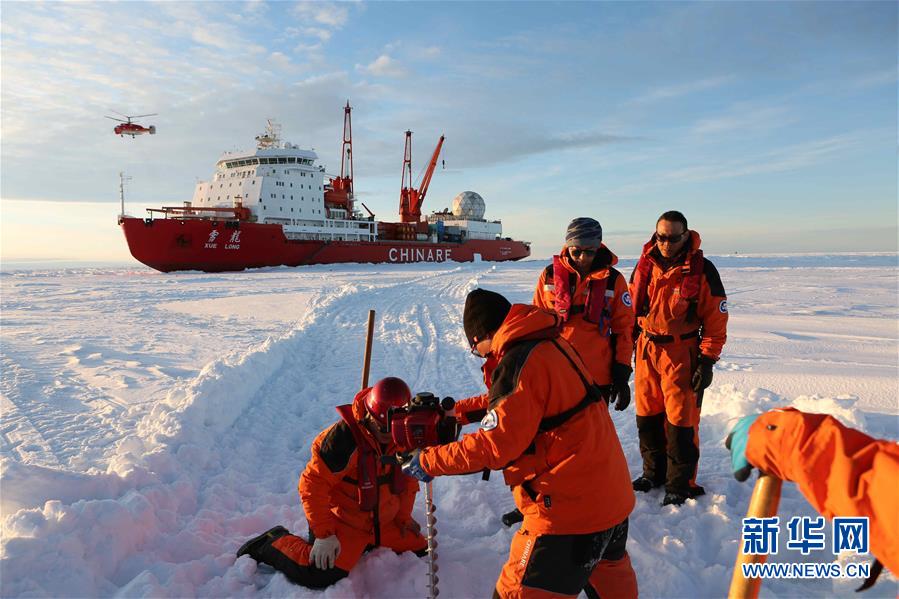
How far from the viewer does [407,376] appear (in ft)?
19.9

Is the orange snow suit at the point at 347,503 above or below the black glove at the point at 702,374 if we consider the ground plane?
below

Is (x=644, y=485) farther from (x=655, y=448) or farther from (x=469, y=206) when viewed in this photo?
(x=469, y=206)

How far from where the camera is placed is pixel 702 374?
291cm

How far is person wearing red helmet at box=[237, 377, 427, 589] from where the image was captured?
228 centimetres

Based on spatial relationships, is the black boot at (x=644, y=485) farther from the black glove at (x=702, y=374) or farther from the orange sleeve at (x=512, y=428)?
the orange sleeve at (x=512, y=428)

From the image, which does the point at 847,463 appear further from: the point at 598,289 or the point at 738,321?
the point at 738,321

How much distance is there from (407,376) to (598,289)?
141 inches

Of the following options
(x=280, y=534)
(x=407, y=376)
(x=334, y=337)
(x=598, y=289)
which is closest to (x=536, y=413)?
(x=598, y=289)

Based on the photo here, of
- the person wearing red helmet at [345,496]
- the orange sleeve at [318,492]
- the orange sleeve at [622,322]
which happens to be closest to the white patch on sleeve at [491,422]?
the person wearing red helmet at [345,496]

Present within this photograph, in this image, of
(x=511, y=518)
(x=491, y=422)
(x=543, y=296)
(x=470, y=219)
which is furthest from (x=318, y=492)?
(x=470, y=219)

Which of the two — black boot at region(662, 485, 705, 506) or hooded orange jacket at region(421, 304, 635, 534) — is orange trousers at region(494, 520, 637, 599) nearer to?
hooded orange jacket at region(421, 304, 635, 534)

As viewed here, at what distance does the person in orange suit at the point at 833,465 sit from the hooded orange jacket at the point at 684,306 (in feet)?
5.72

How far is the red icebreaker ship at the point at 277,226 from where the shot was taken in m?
25.6

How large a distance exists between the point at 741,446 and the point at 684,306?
175cm
